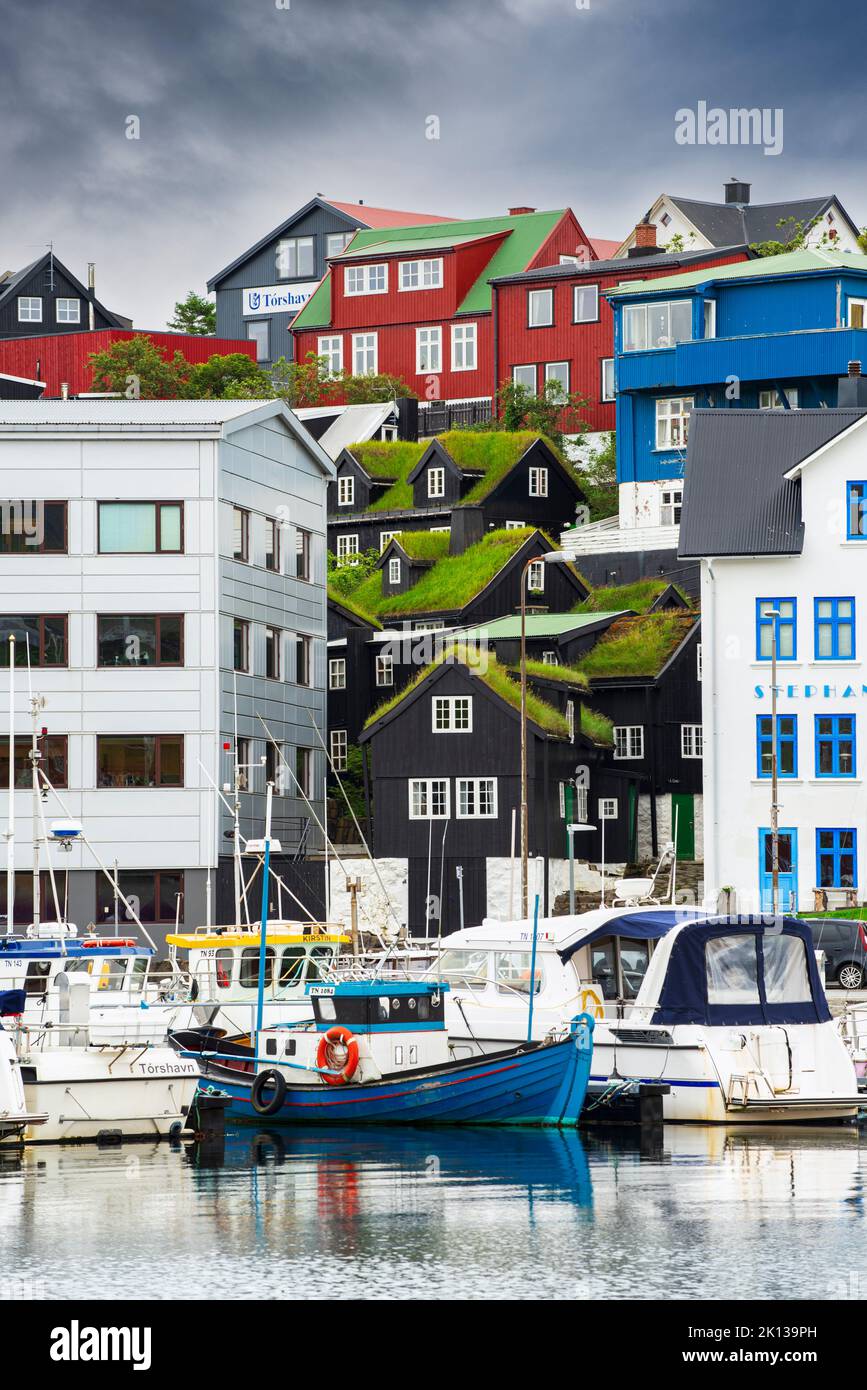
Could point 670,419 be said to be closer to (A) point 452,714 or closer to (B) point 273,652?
(A) point 452,714

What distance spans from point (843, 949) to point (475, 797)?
1656 centimetres

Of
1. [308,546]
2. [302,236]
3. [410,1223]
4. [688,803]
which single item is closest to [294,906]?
[308,546]

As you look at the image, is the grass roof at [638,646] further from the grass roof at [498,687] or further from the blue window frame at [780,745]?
the blue window frame at [780,745]

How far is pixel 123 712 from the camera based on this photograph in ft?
188

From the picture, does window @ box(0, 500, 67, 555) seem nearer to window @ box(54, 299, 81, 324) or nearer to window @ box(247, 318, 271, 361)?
window @ box(247, 318, 271, 361)

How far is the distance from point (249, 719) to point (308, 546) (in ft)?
24.7

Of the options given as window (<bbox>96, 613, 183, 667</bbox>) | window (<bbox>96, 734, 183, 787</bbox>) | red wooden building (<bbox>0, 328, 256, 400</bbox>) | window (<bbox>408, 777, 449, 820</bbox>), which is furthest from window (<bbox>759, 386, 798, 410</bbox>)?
red wooden building (<bbox>0, 328, 256, 400</bbox>)

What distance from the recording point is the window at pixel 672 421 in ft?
270

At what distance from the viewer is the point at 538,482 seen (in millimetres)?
88000

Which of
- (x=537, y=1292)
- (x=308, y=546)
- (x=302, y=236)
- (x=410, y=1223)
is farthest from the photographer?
(x=302, y=236)

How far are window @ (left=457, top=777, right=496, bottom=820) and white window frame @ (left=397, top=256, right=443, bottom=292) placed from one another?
41.6m

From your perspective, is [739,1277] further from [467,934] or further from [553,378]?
[553,378]

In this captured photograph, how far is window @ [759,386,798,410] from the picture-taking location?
260 ft

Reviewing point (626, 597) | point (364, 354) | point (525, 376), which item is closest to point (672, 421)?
point (626, 597)
